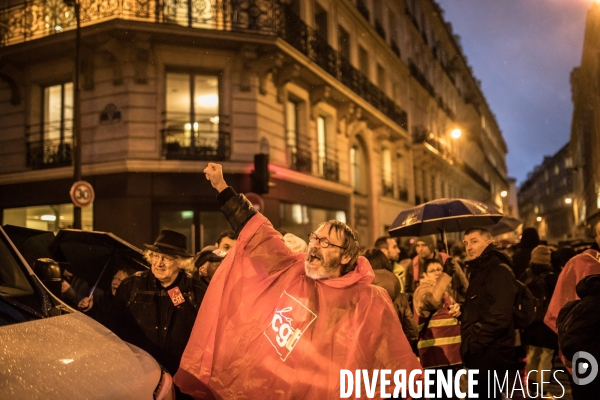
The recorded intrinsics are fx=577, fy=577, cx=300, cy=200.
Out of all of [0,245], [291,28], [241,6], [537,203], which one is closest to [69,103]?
[241,6]

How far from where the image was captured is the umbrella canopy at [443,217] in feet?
22.2

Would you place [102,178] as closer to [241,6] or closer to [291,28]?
[241,6]

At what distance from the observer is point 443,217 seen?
671cm

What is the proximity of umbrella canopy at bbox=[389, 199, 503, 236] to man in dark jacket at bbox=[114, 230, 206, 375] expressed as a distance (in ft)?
11.2

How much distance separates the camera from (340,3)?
66.6 ft

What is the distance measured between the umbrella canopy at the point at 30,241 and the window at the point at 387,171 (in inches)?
777

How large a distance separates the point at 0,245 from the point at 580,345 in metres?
3.45

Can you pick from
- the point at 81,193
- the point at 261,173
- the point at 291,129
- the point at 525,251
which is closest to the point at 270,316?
the point at 525,251

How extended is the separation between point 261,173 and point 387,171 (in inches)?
507

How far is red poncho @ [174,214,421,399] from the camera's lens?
320cm

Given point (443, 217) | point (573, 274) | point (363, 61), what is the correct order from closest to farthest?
point (573, 274), point (443, 217), point (363, 61)

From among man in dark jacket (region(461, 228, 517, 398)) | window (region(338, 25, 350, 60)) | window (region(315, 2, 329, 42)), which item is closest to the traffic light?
window (region(315, 2, 329, 42))

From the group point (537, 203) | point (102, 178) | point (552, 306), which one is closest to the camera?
point (552, 306)

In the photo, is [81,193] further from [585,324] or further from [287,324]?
[585,324]
